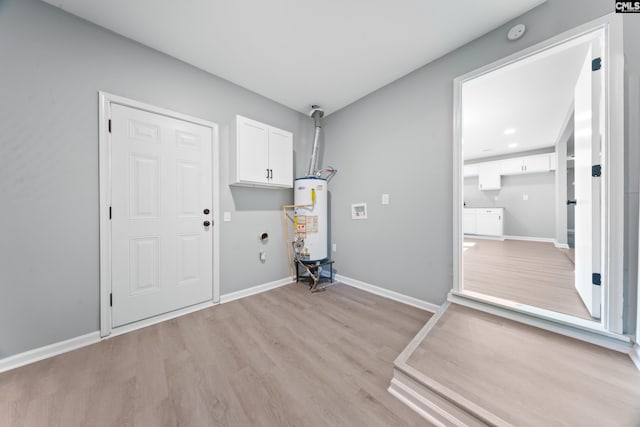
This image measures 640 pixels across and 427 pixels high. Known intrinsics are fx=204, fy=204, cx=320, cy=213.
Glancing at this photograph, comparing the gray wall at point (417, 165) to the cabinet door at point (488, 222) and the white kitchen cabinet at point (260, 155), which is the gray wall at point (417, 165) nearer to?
the white kitchen cabinet at point (260, 155)

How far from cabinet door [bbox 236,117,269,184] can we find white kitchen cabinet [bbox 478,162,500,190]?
6703mm

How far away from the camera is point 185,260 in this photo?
216 centimetres

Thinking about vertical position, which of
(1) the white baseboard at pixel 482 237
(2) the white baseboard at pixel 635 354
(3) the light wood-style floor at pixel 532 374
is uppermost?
(1) the white baseboard at pixel 482 237

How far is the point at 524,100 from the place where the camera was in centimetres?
305

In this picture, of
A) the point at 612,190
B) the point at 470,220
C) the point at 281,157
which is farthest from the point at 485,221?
the point at 281,157

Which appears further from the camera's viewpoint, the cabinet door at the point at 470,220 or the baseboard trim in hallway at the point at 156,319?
the cabinet door at the point at 470,220

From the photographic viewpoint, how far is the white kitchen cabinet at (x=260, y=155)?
94.3 inches

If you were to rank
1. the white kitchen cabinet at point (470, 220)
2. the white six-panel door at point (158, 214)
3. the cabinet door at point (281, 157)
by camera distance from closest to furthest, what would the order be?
the white six-panel door at point (158, 214) < the cabinet door at point (281, 157) < the white kitchen cabinet at point (470, 220)

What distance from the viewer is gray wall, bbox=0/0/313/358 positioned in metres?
1.41

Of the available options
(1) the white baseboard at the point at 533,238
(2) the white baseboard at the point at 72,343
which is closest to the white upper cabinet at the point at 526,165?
(1) the white baseboard at the point at 533,238

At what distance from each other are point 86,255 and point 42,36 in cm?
167

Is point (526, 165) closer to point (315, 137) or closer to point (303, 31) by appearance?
Result: point (315, 137)

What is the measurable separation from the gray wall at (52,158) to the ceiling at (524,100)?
3284 mm

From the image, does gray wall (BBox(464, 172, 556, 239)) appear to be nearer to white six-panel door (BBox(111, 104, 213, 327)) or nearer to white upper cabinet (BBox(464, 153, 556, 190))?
white upper cabinet (BBox(464, 153, 556, 190))
